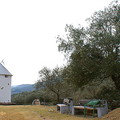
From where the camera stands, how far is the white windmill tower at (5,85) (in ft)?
90.6

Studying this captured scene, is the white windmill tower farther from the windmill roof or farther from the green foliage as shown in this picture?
the green foliage

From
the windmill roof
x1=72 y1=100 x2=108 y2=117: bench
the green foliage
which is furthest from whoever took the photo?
the windmill roof

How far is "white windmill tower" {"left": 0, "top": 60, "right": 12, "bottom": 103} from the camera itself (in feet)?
90.6

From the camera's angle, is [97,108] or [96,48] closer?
[97,108]

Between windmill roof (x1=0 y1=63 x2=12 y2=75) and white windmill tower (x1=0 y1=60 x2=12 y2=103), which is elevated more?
windmill roof (x1=0 y1=63 x2=12 y2=75)

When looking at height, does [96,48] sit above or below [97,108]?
above

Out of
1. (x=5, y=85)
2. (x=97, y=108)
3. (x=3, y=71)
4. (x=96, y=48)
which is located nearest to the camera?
(x=97, y=108)

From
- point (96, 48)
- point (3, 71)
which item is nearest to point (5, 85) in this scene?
point (3, 71)

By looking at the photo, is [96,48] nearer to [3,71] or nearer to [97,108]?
[97,108]

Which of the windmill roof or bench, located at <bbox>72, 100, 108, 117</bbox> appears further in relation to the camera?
the windmill roof

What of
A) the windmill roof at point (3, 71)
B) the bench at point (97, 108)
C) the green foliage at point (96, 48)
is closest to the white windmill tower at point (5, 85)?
the windmill roof at point (3, 71)

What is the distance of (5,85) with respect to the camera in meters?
28.2

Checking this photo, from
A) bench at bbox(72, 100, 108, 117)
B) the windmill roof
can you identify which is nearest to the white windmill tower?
the windmill roof

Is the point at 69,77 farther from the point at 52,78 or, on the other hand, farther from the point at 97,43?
the point at 52,78
